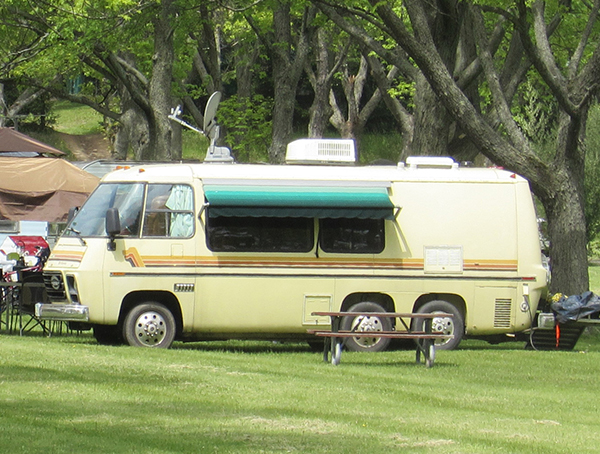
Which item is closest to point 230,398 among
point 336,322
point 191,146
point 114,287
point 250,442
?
point 250,442

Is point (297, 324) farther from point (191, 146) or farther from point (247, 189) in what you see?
point (191, 146)

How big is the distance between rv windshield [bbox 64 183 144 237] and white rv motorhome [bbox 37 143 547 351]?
2cm

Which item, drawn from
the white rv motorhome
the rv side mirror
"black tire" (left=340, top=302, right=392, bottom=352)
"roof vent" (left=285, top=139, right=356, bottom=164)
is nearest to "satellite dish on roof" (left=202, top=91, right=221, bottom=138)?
"roof vent" (left=285, top=139, right=356, bottom=164)

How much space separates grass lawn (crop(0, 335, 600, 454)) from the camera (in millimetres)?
7711

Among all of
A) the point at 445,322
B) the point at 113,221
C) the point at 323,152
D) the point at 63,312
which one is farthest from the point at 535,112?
the point at 63,312

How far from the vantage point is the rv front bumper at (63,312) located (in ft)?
46.6

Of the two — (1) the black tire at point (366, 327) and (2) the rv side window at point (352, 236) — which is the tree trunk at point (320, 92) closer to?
(2) the rv side window at point (352, 236)

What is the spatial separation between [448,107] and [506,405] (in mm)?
8138

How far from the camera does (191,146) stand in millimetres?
61906

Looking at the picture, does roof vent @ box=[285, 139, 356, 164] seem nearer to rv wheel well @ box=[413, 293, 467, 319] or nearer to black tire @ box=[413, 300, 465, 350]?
rv wheel well @ box=[413, 293, 467, 319]

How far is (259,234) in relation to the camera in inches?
591

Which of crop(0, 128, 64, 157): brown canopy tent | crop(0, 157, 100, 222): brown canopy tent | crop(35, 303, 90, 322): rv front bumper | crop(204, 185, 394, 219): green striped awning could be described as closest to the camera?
crop(35, 303, 90, 322): rv front bumper

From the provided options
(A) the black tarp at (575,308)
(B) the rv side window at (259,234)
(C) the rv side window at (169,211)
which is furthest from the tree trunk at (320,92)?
(C) the rv side window at (169,211)

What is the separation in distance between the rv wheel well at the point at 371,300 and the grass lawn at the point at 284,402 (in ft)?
2.48
